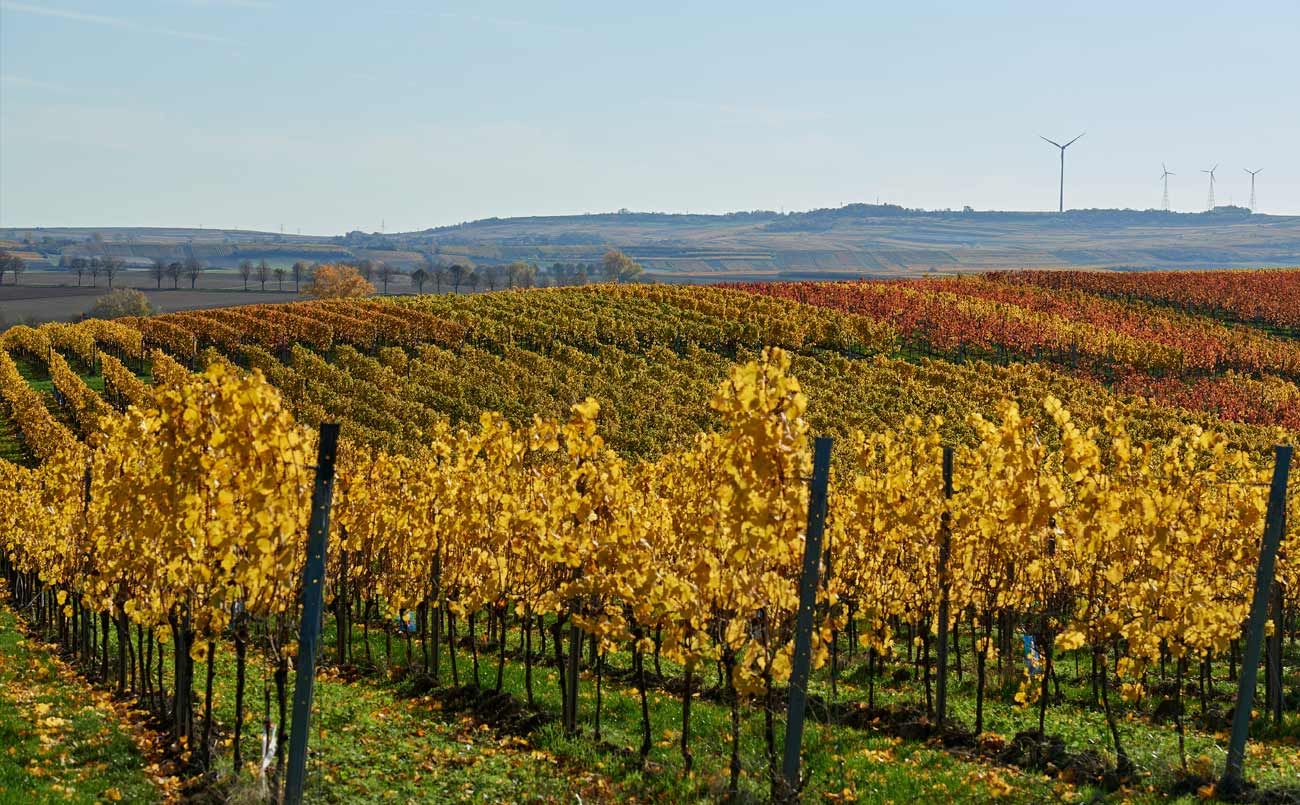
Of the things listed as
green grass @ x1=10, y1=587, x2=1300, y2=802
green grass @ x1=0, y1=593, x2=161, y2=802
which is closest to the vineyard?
green grass @ x1=10, y1=587, x2=1300, y2=802

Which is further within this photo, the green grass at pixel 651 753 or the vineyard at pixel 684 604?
the green grass at pixel 651 753

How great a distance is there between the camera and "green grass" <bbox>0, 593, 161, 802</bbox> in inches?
490

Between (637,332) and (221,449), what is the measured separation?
6627cm

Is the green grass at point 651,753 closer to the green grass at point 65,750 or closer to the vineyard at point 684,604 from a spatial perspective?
the vineyard at point 684,604

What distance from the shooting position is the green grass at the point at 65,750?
12.4m

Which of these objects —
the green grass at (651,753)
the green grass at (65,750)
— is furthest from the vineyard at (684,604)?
the green grass at (65,750)

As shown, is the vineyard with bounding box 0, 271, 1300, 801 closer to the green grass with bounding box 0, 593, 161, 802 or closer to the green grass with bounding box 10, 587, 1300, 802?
the green grass with bounding box 10, 587, 1300, 802

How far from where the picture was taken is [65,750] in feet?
45.9

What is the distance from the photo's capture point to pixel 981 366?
69.8 m

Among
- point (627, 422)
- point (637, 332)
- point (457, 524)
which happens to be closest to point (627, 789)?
point (457, 524)

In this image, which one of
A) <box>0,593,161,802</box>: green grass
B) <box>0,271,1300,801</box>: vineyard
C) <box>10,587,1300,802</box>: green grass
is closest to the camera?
<box>0,271,1300,801</box>: vineyard

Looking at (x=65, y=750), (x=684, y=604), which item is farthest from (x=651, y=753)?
(x=65, y=750)

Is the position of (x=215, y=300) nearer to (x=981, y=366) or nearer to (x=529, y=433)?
(x=981, y=366)

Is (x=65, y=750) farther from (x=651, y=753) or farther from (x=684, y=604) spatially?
(x=684, y=604)
